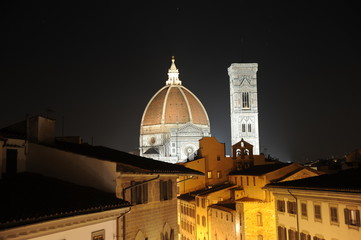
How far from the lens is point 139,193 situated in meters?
15.0

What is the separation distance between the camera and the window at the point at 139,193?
1438cm

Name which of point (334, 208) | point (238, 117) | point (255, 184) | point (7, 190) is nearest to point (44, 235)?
point (7, 190)

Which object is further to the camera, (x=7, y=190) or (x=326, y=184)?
(x=326, y=184)

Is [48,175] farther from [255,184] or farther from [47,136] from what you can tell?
[255,184]

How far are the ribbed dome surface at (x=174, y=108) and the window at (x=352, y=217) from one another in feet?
255

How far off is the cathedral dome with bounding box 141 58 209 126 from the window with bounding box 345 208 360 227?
255 ft

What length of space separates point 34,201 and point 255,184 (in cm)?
3152

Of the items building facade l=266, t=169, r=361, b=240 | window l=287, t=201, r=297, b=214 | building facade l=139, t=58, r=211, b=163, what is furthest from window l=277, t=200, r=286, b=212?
building facade l=139, t=58, r=211, b=163

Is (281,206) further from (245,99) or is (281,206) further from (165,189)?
(245,99)

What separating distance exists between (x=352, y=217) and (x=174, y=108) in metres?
80.3

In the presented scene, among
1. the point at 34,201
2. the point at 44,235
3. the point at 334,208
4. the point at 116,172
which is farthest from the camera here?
the point at 334,208

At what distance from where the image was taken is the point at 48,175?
13.2m

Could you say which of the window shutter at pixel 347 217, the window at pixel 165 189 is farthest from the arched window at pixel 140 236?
the window shutter at pixel 347 217

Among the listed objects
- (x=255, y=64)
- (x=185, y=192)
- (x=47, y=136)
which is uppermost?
(x=255, y=64)
